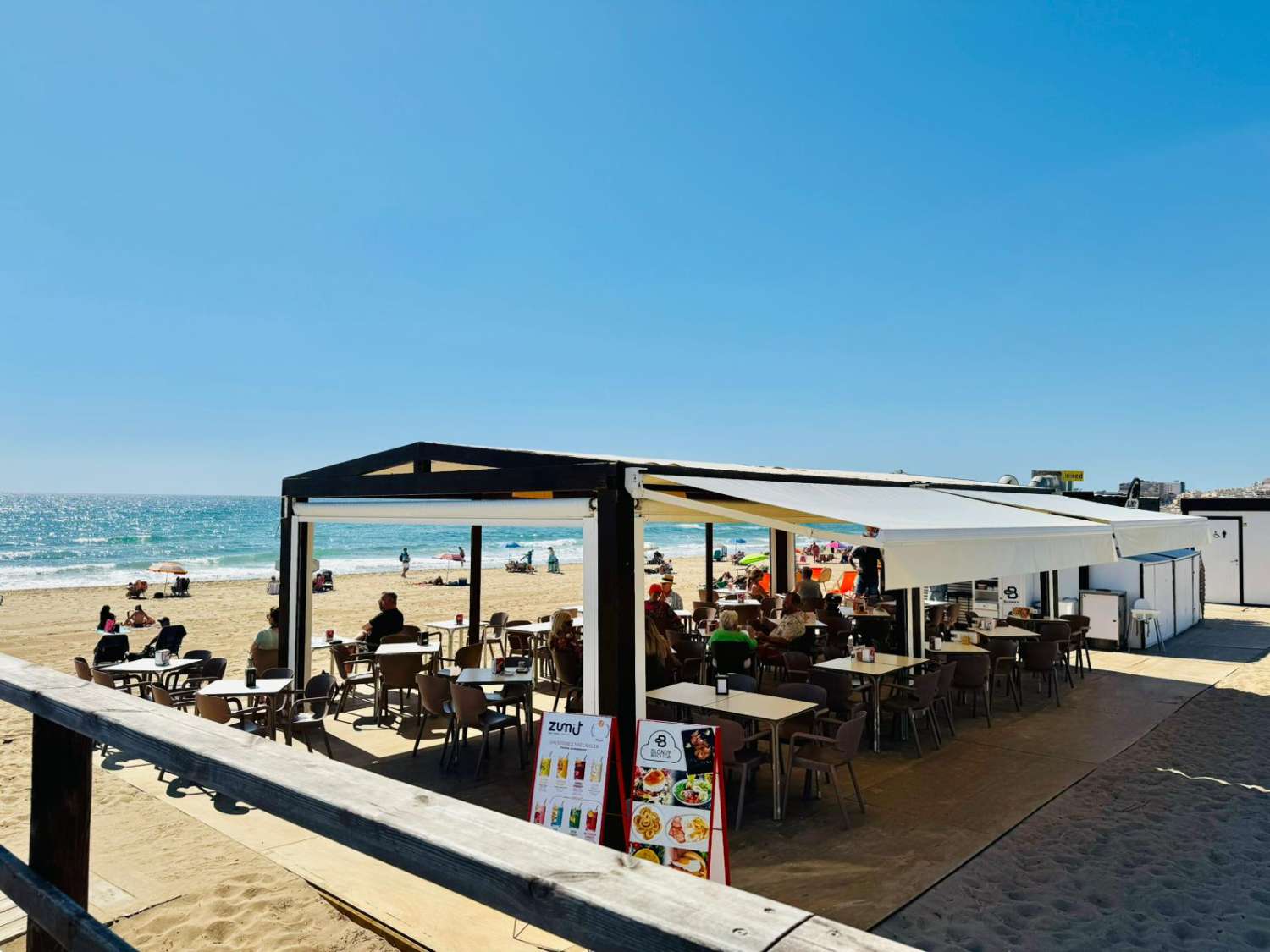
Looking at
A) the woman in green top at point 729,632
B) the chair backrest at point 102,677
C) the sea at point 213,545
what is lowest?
the sea at point 213,545

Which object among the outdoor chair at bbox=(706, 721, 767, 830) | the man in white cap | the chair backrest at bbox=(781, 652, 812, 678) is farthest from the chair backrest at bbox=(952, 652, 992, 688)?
the man in white cap

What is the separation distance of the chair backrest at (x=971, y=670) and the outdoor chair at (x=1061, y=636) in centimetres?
216

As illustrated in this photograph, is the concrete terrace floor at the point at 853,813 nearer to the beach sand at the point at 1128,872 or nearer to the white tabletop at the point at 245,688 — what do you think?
the beach sand at the point at 1128,872

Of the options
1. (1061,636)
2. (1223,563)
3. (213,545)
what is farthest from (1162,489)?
(213,545)

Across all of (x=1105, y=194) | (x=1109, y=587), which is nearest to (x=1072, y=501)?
(x=1109, y=587)

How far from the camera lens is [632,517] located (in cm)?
528

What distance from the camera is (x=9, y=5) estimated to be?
12227mm

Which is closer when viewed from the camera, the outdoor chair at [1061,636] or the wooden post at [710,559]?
the outdoor chair at [1061,636]

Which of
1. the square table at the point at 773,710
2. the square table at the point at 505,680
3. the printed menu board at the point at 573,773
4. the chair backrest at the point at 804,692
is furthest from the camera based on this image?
the square table at the point at 505,680

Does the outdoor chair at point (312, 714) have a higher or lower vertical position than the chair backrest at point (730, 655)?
lower

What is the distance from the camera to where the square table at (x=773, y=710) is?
5.46 m

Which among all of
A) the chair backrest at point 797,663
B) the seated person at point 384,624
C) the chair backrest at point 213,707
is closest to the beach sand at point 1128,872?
the chair backrest at point 797,663

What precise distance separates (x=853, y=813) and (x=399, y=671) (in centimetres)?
468

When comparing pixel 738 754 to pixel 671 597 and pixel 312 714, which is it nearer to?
pixel 312 714
